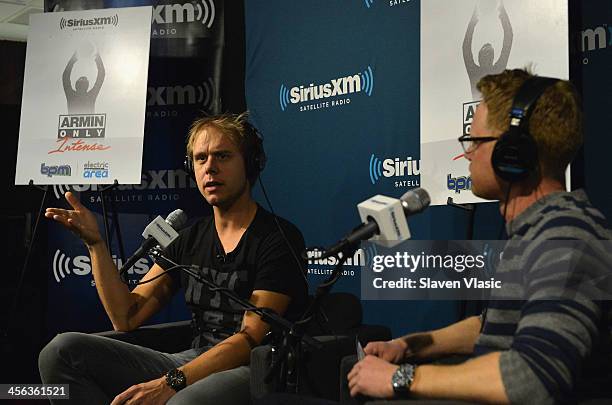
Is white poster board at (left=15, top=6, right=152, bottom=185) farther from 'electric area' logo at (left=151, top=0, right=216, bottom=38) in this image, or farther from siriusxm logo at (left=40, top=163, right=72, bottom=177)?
'electric area' logo at (left=151, top=0, right=216, bottom=38)

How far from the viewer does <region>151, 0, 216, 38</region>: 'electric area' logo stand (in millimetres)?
4074

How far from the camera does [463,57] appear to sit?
107 inches

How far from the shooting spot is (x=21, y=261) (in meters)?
5.77

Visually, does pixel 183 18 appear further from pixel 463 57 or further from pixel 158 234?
pixel 158 234

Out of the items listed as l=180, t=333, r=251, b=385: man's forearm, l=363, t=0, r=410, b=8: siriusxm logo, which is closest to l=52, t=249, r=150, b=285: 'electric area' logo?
l=363, t=0, r=410, b=8: siriusxm logo

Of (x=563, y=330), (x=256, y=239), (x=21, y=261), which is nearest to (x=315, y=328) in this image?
(x=256, y=239)

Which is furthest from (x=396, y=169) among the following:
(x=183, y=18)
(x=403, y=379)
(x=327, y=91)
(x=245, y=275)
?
(x=403, y=379)

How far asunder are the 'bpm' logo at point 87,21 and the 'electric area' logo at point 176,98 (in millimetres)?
551

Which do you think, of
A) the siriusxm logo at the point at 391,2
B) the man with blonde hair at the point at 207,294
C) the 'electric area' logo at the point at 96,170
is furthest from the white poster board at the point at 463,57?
the 'electric area' logo at the point at 96,170

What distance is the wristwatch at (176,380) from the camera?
2.10 metres

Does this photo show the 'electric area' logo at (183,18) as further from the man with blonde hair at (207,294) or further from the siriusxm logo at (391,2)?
the man with blonde hair at (207,294)

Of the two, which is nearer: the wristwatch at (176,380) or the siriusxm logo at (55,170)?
the wristwatch at (176,380)

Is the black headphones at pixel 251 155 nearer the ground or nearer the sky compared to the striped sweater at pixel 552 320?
nearer the sky

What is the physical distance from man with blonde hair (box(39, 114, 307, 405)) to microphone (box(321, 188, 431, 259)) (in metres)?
0.80
